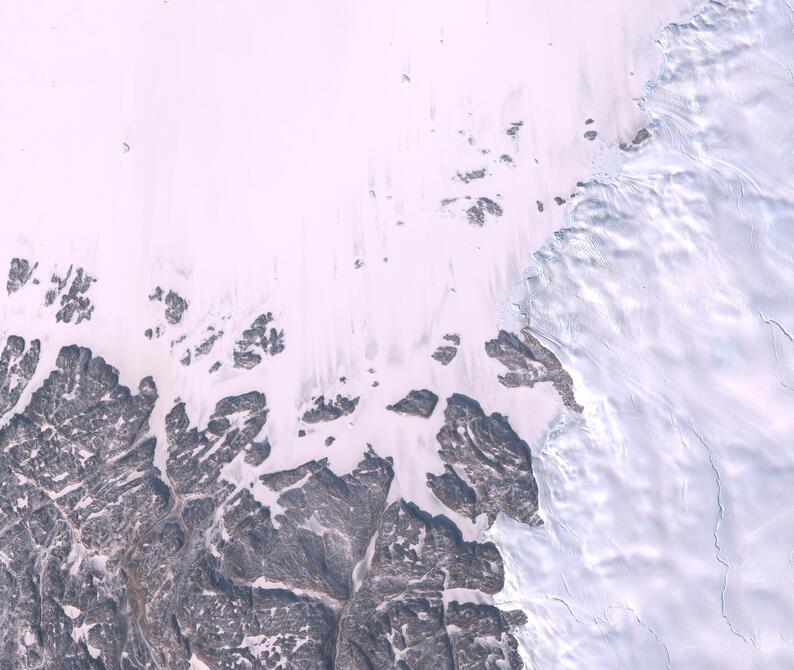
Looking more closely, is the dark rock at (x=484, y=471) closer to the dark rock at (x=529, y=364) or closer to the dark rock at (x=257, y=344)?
the dark rock at (x=529, y=364)

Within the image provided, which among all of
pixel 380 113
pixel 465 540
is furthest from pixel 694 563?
pixel 380 113

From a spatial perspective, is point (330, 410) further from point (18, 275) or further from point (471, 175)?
point (18, 275)

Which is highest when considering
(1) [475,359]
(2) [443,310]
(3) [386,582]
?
(2) [443,310]

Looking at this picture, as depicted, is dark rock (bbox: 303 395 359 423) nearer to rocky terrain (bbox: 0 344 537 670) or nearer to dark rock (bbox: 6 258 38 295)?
rocky terrain (bbox: 0 344 537 670)

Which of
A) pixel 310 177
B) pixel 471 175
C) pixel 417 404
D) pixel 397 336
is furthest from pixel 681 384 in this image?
pixel 310 177

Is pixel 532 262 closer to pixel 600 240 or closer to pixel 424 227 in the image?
pixel 600 240

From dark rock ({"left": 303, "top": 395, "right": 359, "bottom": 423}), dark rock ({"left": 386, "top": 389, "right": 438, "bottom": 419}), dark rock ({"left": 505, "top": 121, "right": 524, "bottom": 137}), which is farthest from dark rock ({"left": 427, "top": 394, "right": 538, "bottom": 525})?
dark rock ({"left": 505, "top": 121, "right": 524, "bottom": 137})

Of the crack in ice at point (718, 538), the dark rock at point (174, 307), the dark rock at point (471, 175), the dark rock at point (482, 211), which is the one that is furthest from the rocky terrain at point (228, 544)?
the dark rock at point (471, 175)

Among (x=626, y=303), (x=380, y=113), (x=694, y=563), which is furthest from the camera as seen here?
(x=380, y=113)
